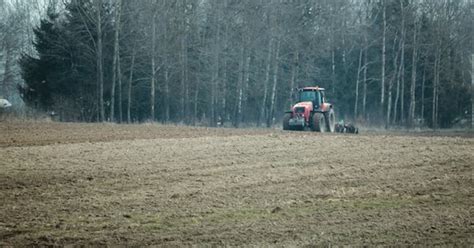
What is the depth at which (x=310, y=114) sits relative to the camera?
34.5 metres

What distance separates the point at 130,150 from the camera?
1977cm

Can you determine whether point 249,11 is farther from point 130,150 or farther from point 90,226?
point 90,226

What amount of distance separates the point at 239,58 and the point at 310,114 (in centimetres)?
1330

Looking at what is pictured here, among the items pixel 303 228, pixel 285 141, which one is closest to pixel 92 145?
pixel 285 141

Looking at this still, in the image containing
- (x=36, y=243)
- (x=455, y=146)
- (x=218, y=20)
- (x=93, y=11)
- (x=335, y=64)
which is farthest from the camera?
(x=335, y=64)

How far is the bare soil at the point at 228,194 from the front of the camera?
33.2ft

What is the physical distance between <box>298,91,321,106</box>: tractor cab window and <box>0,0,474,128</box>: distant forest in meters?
9.21

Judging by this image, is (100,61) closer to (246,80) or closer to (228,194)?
(246,80)

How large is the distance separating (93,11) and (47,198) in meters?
31.1

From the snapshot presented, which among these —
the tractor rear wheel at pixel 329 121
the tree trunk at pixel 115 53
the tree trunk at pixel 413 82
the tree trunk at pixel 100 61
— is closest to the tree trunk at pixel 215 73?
the tree trunk at pixel 115 53

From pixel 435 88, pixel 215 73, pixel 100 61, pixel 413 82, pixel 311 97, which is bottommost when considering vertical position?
pixel 311 97

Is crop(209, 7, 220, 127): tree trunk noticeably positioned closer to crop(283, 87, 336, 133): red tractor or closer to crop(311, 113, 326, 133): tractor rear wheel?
crop(283, 87, 336, 133): red tractor

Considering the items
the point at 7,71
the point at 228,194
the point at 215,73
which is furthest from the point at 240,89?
the point at 228,194

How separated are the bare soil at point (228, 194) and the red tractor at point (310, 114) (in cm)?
1134
